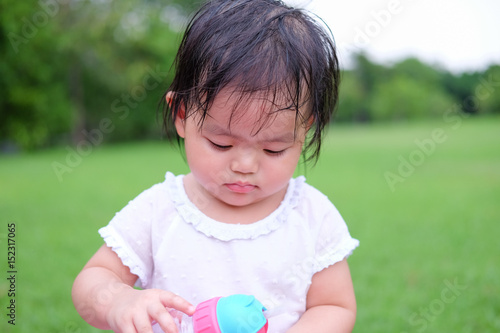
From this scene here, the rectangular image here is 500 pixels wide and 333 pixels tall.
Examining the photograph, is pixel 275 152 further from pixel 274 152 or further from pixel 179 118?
pixel 179 118

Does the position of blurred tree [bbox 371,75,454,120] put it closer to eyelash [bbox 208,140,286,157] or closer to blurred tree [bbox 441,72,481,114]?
blurred tree [bbox 441,72,481,114]

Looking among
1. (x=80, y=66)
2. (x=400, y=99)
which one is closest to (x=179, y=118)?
(x=80, y=66)

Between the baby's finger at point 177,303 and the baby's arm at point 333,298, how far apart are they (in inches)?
15.7

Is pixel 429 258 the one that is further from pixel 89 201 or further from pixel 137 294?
pixel 89 201

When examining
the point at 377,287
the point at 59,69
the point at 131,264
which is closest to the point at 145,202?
the point at 131,264

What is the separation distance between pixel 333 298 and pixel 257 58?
0.70 m

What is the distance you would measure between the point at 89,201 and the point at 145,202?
519cm

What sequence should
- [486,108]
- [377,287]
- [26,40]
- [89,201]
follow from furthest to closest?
1. [486,108]
2. [26,40]
3. [89,201]
4. [377,287]

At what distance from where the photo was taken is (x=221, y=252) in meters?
1.35

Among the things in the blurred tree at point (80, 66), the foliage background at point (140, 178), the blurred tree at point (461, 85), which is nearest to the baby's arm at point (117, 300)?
the foliage background at point (140, 178)

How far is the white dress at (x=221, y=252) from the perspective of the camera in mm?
1340

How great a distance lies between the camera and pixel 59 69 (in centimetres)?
1886

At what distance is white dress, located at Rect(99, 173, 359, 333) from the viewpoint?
1.34 m

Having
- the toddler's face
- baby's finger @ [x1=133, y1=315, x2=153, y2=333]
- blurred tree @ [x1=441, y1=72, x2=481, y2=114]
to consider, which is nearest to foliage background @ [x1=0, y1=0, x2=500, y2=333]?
blurred tree @ [x1=441, y1=72, x2=481, y2=114]
